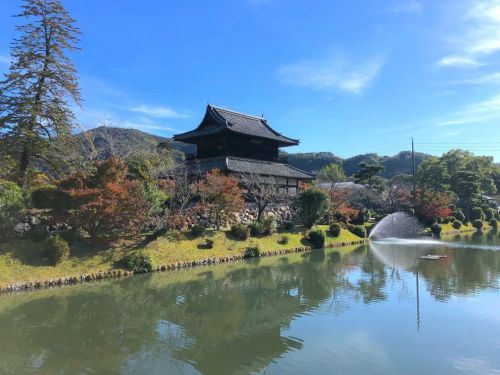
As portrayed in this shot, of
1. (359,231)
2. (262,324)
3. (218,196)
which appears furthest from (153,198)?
(359,231)

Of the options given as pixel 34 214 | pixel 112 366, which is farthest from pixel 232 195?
pixel 112 366

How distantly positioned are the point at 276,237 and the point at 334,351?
19.7 meters

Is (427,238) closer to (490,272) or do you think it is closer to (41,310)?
(490,272)

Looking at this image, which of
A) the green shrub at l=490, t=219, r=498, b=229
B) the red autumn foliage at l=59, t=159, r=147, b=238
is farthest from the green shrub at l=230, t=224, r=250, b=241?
the green shrub at l=490, t=219, r=498, b=229

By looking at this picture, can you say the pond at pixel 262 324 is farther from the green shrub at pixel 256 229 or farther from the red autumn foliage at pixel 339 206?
the red autumn foliage at pixel 339 206

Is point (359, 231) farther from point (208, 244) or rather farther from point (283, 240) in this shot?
point (208, 244)

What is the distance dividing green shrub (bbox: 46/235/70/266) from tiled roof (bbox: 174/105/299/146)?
18.5 m

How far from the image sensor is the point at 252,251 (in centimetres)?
2503

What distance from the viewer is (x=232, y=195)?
2612cm

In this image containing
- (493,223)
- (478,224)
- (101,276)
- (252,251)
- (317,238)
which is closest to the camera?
(101,276)

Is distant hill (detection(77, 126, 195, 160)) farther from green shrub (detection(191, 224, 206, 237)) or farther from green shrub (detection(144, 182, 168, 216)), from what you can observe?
green shrub (detection(191, 224, 206, 237))

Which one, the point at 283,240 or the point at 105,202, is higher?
the point at 105,202

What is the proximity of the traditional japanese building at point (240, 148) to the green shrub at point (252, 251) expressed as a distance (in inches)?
299

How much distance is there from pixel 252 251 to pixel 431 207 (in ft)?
90.9
